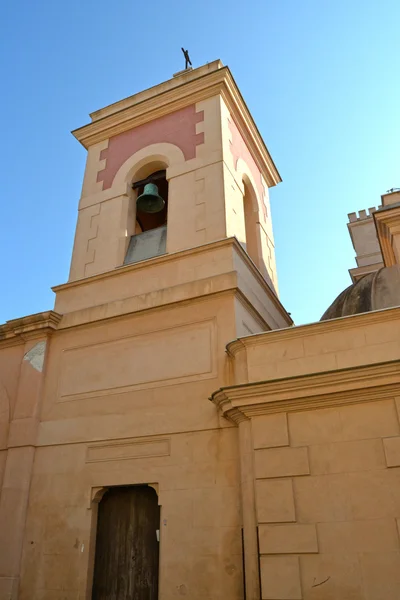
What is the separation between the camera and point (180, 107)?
1196cm

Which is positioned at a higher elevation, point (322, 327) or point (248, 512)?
point (322, 327)

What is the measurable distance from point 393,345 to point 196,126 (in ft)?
23.7

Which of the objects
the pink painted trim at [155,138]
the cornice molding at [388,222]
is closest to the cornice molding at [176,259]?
the cornice molding at [388,222]

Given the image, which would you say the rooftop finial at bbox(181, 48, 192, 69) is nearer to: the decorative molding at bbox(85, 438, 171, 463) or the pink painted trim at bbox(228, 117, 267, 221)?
the pink painted trim at bbox(228, 117, 267, 221)

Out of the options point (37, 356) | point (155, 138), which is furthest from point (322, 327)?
point (155, 138)

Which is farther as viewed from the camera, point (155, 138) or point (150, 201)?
point (155, 138)

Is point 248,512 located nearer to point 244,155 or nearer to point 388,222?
point 388,222

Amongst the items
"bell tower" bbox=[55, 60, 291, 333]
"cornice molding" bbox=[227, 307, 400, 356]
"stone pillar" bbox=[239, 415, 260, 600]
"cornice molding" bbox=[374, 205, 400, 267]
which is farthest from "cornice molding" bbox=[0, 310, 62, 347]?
"cornice molding" bbox=[374, 205, 400, 267]

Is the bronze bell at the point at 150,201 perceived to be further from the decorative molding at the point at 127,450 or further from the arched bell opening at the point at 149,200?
the decorative molding at the point at 127,450

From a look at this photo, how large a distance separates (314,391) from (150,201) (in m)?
6.29

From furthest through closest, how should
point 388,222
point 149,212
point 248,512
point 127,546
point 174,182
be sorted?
point 149,212 → point 174,182 → point 388,222 → point 127,546 → point 248,512

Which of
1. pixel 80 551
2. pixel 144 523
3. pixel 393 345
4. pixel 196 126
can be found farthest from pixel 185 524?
pixel 196 126

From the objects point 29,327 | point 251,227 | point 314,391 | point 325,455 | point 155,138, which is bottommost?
point 325,455

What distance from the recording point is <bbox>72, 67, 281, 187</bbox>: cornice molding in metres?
11.7
